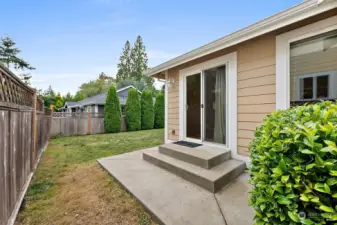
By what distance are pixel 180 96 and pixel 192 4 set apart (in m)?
4.52

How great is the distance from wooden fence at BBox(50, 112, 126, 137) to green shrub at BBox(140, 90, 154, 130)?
290 cm

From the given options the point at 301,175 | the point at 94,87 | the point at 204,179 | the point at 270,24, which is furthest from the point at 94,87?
the point at 301,175

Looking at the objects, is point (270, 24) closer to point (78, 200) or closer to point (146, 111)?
point (78, 200)

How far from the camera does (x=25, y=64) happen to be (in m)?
18.1

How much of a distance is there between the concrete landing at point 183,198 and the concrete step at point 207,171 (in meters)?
0.08

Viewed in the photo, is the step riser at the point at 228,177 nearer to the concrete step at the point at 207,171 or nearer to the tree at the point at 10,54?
the concrete step at the point at 207,171

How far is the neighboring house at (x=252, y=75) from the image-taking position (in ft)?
7.70

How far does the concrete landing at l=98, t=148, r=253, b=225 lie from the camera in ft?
6.20

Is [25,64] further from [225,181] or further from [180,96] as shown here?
[225,181]

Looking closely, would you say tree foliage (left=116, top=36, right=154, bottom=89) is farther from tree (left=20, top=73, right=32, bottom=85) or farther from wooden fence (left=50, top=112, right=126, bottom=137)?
wooden fence (left=50, top=112, right=126, bottom=137)

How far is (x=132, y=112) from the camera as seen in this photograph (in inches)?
456

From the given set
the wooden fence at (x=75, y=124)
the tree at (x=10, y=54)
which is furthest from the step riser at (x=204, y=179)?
the tree at (x=10, y=54)

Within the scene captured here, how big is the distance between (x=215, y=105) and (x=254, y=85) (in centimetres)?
100

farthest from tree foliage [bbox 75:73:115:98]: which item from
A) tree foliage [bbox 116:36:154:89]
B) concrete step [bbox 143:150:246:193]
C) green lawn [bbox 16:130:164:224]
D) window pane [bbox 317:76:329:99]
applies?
window pane [bbox 317:76:329:99]
